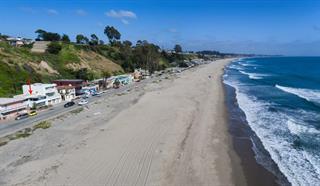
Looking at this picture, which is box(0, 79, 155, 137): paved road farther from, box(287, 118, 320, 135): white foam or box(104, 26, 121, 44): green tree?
box(104, 26, 121, 44): green tree

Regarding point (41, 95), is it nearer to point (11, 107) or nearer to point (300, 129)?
point (11, 107)

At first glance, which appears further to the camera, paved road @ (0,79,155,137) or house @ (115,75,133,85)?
house @ (115,75,133,85)

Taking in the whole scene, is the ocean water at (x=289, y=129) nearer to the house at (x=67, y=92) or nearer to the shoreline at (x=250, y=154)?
the shoreline at (x=250, y=154)

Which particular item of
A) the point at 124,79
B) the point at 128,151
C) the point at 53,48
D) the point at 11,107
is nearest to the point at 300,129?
the point at 128,151

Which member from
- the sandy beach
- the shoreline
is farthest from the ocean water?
the sandy beach

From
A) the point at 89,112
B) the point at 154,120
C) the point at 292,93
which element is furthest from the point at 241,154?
the point at 292,93

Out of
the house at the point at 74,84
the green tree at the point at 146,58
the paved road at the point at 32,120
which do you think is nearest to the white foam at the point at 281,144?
the paved road at the point at 32,120
